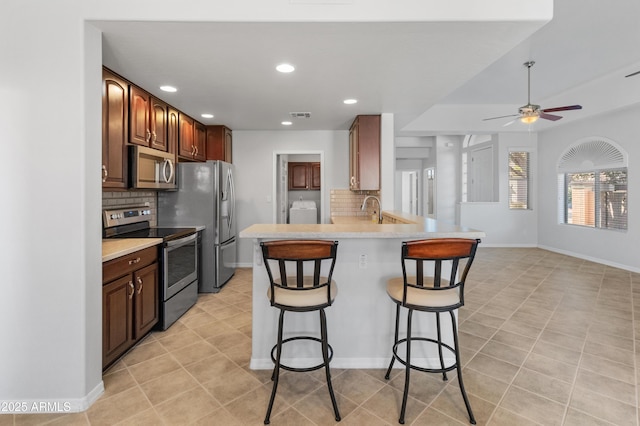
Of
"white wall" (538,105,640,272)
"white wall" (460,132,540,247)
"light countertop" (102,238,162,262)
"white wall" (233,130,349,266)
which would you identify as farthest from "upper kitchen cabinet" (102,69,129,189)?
"white wall" (538,105,640,272)

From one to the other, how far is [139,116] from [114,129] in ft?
1.42

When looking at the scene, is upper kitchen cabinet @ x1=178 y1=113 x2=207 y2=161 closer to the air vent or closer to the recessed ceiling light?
the air vent

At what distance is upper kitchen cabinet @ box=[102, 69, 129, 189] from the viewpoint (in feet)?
8.29

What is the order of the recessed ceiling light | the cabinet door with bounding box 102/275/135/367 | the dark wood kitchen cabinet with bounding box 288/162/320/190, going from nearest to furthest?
the cabinet door with bounding box 102/275/135/367 → the recessed ceiling light → the dark wood kitchen cabinet with bounding box 288/162/320/190

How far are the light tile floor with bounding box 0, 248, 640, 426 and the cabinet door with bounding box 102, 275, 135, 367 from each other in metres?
0.14

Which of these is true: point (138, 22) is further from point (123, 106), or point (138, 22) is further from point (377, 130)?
point (377, 130)

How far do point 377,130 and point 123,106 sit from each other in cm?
288

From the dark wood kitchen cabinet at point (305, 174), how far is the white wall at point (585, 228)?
16.8 feet

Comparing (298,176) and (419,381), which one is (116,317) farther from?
(298,176)

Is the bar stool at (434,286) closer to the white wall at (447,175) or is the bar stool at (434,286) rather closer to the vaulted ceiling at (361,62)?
the vaulted ceiling at (361,62)

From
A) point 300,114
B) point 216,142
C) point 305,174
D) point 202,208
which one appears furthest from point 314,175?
point 202,208

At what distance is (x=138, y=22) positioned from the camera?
182 centimetres

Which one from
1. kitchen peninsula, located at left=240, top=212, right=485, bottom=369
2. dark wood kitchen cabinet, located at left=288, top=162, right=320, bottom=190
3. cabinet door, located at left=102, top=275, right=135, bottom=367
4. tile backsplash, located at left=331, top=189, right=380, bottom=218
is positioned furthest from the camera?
dark wood kitchen cabinet, located at left=288, top=162, right=320, bottom=190

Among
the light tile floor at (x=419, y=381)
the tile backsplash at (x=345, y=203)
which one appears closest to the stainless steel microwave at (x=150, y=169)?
the light tile floor at (x=419, y=381)
